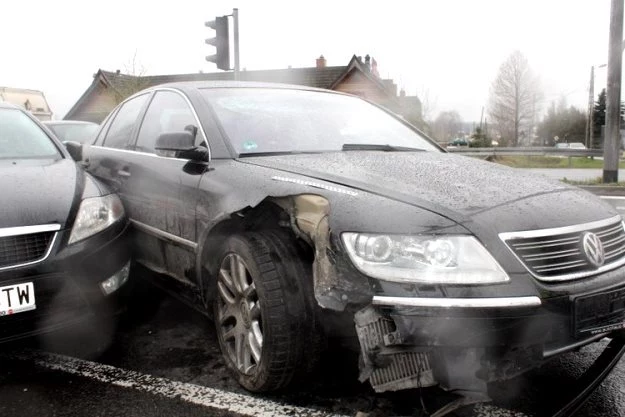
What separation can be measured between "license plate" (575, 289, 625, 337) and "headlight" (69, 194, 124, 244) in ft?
7.58

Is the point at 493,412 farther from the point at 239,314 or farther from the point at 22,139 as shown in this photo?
the point at 22,139

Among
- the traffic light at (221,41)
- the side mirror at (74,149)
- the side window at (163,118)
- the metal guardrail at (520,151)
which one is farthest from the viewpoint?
the metal guardrail at (520,151)

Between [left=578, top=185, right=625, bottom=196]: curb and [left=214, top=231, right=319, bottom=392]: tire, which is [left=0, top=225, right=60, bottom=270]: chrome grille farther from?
[left=578, top=185, right=625, bottom=196]: curb

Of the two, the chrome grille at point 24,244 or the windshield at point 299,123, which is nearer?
the chrome grille at point 24,244

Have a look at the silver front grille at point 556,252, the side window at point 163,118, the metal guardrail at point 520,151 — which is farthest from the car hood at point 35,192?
the metal guardrail at point 520,151

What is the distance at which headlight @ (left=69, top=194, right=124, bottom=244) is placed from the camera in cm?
274

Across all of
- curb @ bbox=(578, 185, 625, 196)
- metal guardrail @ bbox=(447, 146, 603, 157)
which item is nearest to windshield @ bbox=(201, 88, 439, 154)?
curb @ bbox=(578, 185, 625, 196)

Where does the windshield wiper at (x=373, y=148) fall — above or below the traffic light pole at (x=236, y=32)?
Answer: below

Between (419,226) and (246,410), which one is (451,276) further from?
(246,410)

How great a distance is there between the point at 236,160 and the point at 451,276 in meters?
1.35

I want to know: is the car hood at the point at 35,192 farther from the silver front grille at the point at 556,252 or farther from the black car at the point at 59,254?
the silver front grille at the point at 556,252

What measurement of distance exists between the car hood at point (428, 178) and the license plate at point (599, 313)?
17.7 inches

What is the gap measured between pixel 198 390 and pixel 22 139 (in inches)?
96.9

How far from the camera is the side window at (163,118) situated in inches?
130
